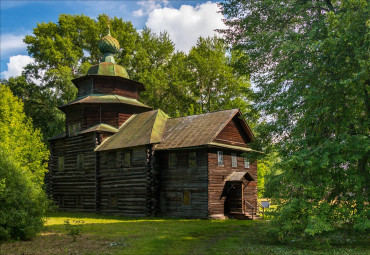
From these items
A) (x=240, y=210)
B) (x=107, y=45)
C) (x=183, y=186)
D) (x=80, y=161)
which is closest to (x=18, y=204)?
(x=183, y=186)

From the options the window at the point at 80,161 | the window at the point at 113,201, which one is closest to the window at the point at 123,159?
the window at the point at 113,201

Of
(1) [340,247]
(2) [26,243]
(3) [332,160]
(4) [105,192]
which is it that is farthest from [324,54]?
(4) [105,192]

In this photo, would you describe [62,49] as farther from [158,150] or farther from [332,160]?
[332,160]

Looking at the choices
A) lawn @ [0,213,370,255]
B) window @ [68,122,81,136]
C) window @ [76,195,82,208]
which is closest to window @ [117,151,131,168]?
window @ [76,195,82,208]

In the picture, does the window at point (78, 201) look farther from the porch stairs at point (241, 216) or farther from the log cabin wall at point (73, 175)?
the porch stairs at point (241, 216)

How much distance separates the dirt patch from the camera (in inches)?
511

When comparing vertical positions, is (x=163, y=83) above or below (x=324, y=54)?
above

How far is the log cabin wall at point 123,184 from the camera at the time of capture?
2770 cm

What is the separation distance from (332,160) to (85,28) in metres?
42.9

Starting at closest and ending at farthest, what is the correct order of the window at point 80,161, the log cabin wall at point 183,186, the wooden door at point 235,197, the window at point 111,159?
the log cabin wall at point 183,186 < the wooden door at point 235,197 < the window at point 111,159 < the window at point 80,161

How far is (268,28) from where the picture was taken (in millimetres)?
18688

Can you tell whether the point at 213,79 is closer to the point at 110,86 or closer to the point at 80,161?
the point at 110,86

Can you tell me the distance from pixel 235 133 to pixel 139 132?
27.1ft

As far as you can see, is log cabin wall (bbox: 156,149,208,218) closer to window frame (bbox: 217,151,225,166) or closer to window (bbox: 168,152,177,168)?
window (bbox: 168,152,177,168)
